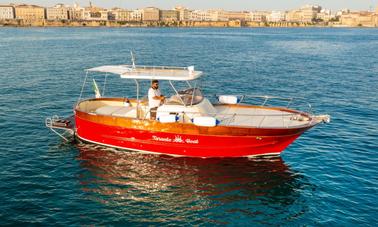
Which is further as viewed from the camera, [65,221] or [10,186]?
[10,186]

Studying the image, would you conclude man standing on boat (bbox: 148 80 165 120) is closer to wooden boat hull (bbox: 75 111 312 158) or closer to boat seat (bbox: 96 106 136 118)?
wooden boat hull (bbox: 75 111 312 158)

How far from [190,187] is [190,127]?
9.86 feet

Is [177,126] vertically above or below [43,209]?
above

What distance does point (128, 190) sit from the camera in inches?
593

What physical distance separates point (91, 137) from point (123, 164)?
310 centimetres

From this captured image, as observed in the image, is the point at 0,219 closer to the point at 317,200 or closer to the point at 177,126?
the point at 177,126

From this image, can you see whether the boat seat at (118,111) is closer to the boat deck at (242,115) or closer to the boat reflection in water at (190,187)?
the boat deck at (242,115)

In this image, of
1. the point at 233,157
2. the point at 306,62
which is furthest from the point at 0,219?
the point at 306,62

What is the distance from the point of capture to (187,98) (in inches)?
703

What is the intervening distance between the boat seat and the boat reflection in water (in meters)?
2.03

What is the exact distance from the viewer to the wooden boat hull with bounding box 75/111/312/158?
16.8m

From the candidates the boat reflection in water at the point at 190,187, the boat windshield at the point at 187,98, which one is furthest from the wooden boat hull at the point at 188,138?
the boat windshield at the point at 187,98

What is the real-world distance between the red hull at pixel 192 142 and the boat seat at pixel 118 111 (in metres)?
1.19

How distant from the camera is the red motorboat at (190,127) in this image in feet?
55.2
